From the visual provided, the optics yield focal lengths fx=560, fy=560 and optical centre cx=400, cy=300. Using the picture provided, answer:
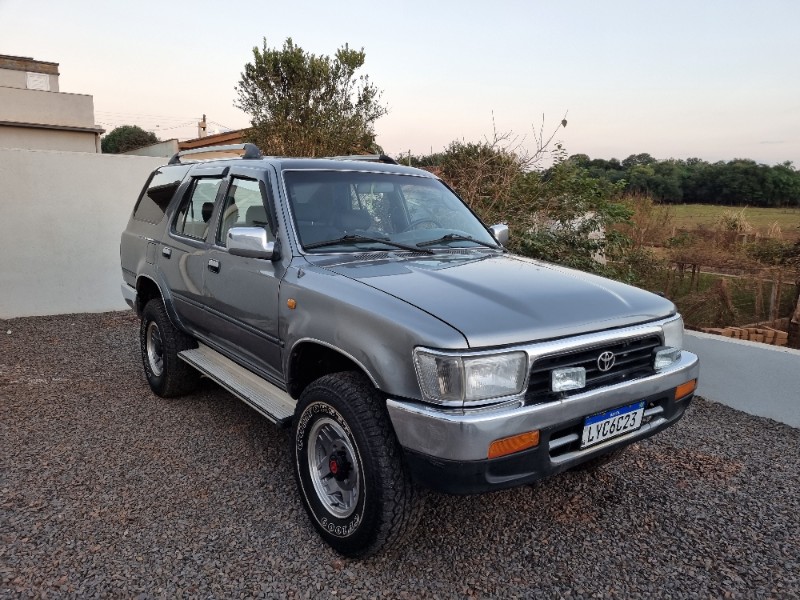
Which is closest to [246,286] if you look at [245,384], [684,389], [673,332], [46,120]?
[245,384]

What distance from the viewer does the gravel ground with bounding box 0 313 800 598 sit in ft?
8.23

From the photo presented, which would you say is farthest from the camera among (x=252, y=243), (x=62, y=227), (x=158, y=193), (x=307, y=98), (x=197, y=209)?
(x=307, y=98)

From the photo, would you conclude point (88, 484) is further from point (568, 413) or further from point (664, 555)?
point (664, 555)

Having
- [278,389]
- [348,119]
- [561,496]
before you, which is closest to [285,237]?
[278,389]

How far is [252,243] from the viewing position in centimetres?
293

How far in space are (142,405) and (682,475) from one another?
4.04m

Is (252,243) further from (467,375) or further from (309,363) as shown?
(467,375)

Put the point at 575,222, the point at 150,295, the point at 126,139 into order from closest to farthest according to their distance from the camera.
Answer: the point at 150,295 → the point at 575,222 → the point at 126,139

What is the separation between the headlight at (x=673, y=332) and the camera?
2744 millimetres

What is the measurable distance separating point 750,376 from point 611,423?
285cm

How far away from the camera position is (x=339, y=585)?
2.48m

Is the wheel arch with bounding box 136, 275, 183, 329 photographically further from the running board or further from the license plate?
the license plate

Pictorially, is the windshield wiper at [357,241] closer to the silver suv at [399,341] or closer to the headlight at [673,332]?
the silver suv at [399,341]

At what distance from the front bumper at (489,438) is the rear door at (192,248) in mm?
2147
